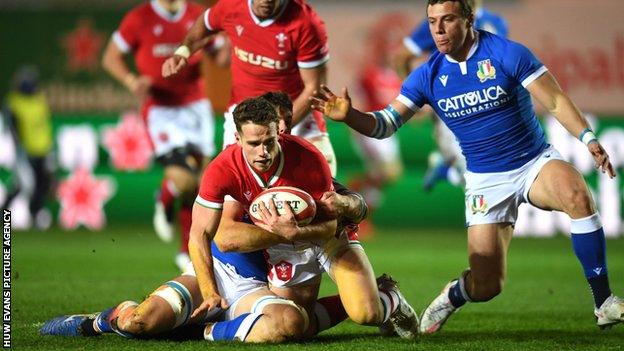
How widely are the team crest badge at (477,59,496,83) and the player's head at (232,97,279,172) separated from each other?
139 centimetres

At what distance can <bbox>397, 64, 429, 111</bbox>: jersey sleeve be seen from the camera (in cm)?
703

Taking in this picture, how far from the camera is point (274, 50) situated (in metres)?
8.41

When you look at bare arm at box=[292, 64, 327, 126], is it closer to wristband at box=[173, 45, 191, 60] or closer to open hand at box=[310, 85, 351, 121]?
wristband at box=[173, 45, 191, 60]

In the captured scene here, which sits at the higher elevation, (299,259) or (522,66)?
(522,66)

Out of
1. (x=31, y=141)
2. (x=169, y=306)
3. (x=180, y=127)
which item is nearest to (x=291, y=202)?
(x=169, y=306)

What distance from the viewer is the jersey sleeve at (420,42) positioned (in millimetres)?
10742

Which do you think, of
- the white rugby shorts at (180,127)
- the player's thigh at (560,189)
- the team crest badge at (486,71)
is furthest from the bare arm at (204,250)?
the white rugby shorts at (180,127)

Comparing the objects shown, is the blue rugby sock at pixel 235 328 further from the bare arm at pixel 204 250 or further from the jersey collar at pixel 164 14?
the jersey collar at pixel 164 14

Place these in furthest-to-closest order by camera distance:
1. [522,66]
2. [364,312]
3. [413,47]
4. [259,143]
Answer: [413,47] < [522,66] < [364,312] < [259,143]

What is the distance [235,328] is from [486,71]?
6.98ft

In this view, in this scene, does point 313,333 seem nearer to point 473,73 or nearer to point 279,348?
point 279,348

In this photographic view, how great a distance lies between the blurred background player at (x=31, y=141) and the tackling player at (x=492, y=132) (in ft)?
29.7

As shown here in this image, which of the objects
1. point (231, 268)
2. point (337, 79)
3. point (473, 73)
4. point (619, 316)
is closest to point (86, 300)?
point (231, 268)

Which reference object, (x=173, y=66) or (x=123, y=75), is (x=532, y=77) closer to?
(x=173, y=66)
